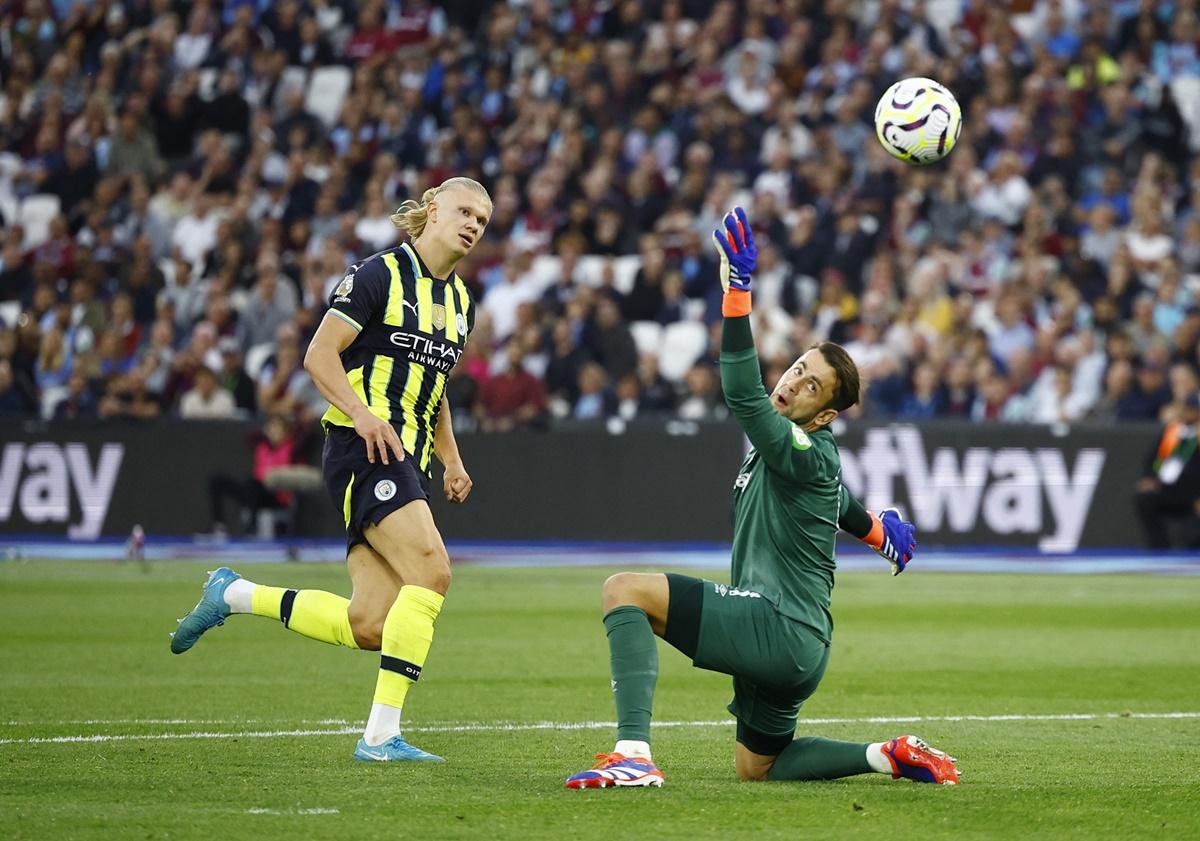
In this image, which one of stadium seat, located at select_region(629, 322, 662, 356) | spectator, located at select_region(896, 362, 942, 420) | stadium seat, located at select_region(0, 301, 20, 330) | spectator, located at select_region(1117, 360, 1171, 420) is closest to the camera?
spectator, located at select_region(1117, 360, 1171, 420)

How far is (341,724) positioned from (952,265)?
1555cm

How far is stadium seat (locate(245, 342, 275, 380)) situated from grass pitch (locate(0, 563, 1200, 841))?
7312 millimetres

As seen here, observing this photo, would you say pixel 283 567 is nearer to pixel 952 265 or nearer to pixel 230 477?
pixel 230 477

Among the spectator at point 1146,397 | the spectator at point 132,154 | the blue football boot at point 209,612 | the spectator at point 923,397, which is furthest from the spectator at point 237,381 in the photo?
the blue football boot at point 209,612

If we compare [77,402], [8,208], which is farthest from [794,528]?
[8,208]

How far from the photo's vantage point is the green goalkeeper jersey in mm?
6703

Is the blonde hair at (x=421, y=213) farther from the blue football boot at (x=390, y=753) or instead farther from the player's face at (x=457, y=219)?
the blue football boot at (x=390, y=753)

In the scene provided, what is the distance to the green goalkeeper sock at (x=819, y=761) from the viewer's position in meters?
7.00

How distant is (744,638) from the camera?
671 cm

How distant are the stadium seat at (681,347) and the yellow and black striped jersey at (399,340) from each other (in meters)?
15.0

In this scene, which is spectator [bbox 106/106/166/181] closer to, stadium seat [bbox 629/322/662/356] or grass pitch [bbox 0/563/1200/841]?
stadium seat [bbox 629/322/662/356]

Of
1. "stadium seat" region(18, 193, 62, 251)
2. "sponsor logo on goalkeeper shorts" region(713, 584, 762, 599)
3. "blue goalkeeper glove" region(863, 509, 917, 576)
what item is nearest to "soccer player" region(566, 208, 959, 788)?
"sponsor logo on goalkeeper shorts" region(713, 584, 762, 599)

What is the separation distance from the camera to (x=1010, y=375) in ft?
71.7

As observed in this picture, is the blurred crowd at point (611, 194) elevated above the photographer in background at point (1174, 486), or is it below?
above
